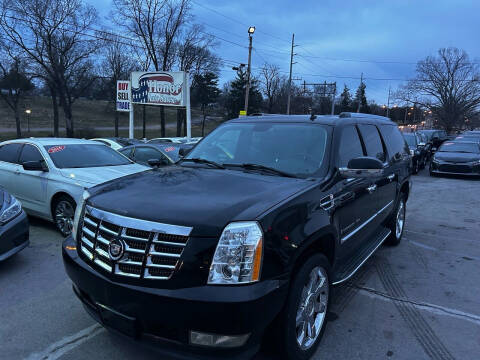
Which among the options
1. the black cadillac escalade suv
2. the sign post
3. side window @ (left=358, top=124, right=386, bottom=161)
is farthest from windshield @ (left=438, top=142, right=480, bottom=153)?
the black cadillac escalade suv

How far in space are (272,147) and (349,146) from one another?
32.7 inches

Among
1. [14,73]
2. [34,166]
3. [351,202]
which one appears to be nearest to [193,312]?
[351,202]

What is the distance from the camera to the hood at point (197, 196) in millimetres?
2242

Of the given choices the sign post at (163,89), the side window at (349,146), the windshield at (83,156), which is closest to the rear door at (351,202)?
the side window at (349,146)

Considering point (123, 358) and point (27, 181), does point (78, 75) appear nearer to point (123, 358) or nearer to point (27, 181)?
point (27, 181)

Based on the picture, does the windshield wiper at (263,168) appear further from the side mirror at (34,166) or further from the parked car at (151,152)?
the parked car at (151,152)

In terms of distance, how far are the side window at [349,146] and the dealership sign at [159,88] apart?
53.0 ft

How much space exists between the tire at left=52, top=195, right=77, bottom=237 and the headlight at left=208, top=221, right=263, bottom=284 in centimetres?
413

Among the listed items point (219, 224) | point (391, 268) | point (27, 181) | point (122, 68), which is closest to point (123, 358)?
point (219, 224)

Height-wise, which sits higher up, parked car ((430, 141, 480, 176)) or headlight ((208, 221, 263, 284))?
headlight ((208, 221, 263, 284))

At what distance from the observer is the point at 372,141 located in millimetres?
4430

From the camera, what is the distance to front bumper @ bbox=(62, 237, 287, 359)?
2055 millimetres

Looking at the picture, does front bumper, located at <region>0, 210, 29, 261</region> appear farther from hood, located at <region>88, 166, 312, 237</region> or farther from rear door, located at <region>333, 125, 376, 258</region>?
rear door, located at <region>333, 125, 376, 258</region>

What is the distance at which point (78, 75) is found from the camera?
35062mm
